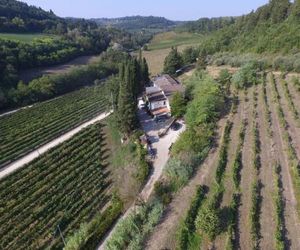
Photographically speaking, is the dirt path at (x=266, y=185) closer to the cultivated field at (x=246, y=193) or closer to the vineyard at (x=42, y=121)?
the cultivated field at (x=246, y=193)

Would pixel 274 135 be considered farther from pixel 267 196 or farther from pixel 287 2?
pixel 287 2

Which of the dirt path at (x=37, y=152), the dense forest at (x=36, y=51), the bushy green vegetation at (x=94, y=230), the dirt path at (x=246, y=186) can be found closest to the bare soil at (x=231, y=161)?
the dirt path at (x=246, y=186)

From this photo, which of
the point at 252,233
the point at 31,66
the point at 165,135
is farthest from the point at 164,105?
the point at 31,66

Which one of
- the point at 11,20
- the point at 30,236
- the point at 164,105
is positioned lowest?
the point at 30,236

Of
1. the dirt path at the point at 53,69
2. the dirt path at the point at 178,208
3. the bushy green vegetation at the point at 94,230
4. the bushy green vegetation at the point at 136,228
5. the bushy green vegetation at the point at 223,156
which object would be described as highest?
the bushy green vegetation at the point at 223,156

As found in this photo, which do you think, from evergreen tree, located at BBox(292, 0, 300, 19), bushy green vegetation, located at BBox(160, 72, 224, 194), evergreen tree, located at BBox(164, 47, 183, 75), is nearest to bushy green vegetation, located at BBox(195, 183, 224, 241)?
bushy green vegetation, located at BBox(160, 72, 224, 194)

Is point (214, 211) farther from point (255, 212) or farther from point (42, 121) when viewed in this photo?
point (42, 121)
